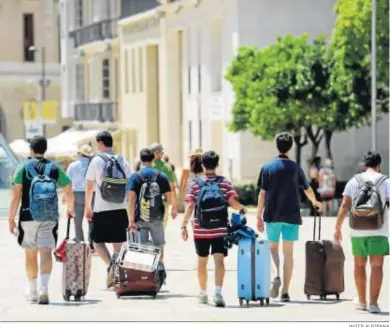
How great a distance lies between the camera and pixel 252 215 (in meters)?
41.9

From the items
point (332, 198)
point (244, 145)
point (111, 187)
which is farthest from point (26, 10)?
point (111, 187)

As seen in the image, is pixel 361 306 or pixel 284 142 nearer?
pixel 361 306

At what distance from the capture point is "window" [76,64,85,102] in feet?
240

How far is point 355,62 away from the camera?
4422cm

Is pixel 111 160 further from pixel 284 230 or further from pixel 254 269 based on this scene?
pixel 254 269

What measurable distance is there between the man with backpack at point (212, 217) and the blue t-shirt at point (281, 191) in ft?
1.81

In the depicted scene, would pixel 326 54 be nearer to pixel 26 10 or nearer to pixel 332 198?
pixel 332 198

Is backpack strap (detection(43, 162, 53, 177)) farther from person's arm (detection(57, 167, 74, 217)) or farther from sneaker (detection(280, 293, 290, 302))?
sneaker (detection(280, 293, 290, 302))

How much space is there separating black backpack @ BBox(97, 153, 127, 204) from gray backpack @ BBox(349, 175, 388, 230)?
3.60 meters

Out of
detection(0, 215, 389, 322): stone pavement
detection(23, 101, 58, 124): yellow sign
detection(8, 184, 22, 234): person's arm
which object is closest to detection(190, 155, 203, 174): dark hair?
detection(0, 215, 389, 322): stone pavement

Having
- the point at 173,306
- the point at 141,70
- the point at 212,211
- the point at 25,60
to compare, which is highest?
the point at 25,60

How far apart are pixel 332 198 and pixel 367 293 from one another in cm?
2544

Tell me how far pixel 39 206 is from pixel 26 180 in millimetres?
321

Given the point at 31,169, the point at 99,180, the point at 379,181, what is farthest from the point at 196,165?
the point at 379,181
